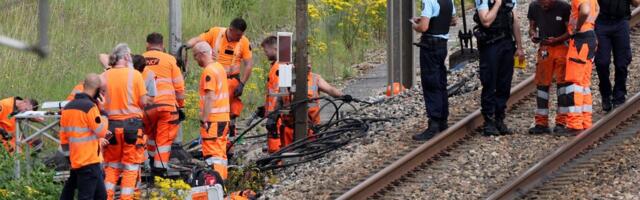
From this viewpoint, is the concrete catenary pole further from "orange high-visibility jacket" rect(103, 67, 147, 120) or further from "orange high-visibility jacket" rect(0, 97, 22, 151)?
"orange high-visibility jacket" rect(0, 97, 22, 151)

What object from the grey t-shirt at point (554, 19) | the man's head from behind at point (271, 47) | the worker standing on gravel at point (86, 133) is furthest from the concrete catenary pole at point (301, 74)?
the worker standing on gravel at point (86, 133)

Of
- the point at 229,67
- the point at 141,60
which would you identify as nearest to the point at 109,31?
the point at 229,67

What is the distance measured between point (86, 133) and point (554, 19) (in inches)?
183

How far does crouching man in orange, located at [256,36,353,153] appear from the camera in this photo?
14767mm

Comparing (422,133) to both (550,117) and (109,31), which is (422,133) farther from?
(109,31)

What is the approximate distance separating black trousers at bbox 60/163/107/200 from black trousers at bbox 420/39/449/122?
130 inches

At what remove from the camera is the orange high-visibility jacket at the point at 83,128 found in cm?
1164

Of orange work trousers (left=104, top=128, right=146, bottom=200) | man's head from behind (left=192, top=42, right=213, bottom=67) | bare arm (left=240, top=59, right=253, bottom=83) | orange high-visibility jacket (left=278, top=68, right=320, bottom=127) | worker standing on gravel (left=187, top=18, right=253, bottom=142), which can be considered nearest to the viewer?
orange work trousers (left=104, top=128, right=146, bottom=200)

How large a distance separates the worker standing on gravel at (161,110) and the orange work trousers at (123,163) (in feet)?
2.93

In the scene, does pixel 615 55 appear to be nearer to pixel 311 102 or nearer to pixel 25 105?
pixel 311 102

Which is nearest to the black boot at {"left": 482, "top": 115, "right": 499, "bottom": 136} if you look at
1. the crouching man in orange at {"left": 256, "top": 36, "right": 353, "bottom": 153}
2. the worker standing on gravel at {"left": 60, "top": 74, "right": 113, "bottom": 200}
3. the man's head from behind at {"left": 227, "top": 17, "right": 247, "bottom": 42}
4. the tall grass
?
the crouching man in orange at {"left": 256, "top": 36, "right": 353, "bottom": 153}

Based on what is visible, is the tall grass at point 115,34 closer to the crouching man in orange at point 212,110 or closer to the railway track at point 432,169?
the crouching man in orange at point 212,110

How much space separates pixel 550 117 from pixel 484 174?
7.45 feet

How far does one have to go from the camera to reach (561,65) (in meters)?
13.3
